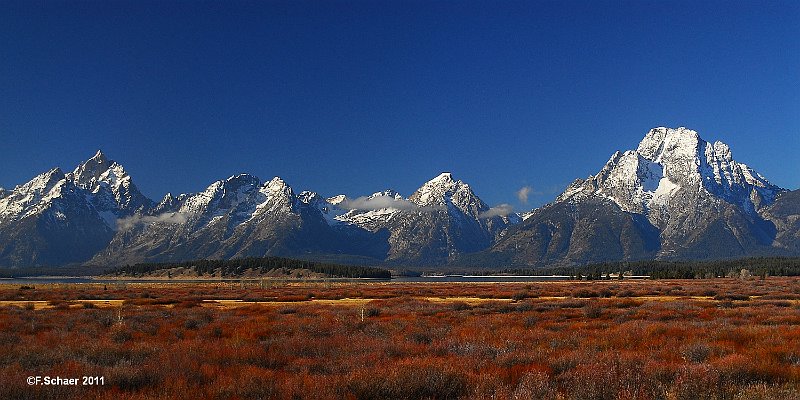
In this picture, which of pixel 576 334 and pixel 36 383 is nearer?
pixel 36 383

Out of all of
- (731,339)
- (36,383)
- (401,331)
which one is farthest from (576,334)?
(36,383)

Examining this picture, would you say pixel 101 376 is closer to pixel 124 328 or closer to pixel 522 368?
pixel 522 368

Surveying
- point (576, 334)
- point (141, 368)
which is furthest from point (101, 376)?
point (576, 334)

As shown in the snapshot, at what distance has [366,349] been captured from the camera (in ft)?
59.3

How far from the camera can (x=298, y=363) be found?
15.5 metres

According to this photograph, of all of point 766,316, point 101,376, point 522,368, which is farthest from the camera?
point 766,316

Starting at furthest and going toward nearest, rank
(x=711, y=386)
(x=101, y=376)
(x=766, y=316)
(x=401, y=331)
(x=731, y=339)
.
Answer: (x=766, y=316) < (x=401, y=331) < (x=731, y=339) < (x=101, y=376) < (x=711, y=386)

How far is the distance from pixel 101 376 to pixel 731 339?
20.1m

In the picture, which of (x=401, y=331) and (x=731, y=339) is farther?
(x=401, y=331)

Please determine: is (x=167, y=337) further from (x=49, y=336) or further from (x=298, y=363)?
(x=298, y=363)

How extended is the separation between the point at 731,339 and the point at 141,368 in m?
19.3

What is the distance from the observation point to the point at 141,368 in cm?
1384

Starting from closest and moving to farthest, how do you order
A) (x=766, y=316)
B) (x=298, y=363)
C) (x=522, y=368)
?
(x=522, y=368) < (x=298, y=363) < (x=766, y=316)

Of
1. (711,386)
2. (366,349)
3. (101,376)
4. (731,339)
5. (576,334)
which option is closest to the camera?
(711,386)
